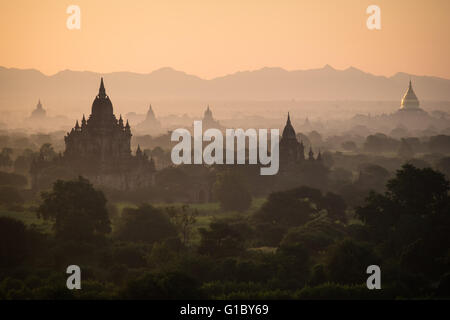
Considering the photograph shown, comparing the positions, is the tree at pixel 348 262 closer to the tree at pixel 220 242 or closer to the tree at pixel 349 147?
the tree at pixel 220 242

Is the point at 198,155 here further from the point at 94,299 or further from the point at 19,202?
the point at 94,299

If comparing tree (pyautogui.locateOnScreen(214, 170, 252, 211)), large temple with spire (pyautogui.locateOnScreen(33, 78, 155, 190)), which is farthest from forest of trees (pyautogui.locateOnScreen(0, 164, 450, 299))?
large temple with spire (pyautogui.locateOnScreen(33, 78, 155, 190))

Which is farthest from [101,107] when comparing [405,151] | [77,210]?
[405,151]

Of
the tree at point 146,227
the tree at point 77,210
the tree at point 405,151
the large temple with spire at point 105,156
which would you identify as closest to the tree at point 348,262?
the tree at point 146,227

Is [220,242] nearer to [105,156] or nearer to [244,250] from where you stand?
[244,250]

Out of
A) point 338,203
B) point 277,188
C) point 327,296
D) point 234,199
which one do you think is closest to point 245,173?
point 277,188

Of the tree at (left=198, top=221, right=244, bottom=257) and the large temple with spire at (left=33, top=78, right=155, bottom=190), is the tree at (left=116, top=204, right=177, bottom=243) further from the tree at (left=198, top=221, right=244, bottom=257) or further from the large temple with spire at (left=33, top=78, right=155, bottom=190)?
the large temple with spire at (left=33, top=78, right=155, bottom=190)
